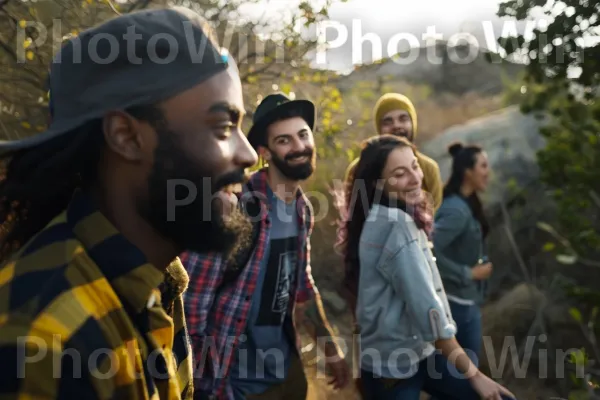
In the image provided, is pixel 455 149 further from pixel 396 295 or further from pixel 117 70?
pixel 117 70

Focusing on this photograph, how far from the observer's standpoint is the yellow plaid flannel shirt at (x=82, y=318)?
1.13m

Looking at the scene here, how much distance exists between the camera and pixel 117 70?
56.9 inches

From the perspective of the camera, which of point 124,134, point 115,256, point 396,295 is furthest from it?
point 396,295

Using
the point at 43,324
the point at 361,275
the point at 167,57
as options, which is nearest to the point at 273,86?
the point at 361,275

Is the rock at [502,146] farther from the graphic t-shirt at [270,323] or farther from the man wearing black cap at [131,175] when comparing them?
the man wearing black cap at [131,175]

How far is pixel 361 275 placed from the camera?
3.25m

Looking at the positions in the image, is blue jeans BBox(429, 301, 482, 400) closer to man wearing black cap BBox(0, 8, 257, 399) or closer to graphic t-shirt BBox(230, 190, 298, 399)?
graphic t-shirt BBox(230, 190, 298, 399)

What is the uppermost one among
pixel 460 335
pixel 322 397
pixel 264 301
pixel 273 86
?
pixel 273 86

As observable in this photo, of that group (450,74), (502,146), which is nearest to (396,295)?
(502,146)

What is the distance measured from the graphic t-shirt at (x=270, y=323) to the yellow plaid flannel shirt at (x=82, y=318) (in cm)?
173

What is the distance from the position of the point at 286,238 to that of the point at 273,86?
2530mm

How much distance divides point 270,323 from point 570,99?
290cm

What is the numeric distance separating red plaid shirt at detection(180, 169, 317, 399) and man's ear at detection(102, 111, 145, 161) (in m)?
1.38

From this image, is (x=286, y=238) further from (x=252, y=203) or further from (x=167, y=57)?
(x=167, y=57)
